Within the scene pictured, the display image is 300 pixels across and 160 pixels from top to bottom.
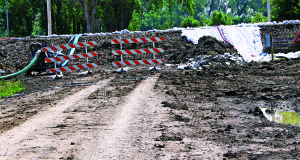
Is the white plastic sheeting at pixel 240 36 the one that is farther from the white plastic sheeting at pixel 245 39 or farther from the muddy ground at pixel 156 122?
the muddy ground at pixel 156 122

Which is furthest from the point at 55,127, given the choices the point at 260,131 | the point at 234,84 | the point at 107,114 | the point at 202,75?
the point at 202,75

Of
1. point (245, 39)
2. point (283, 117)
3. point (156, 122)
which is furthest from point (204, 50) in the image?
point (156, 122)

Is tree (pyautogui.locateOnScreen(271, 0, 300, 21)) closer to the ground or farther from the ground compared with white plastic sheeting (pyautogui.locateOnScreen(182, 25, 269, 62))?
farther from the ground

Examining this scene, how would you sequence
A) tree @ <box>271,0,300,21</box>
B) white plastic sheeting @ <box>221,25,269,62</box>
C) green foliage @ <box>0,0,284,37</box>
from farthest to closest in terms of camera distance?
green foliage @ <box>0,0,284,37</box>, tree @ <box>271,0,300,21</box>, white plastic sheeting @ <box>221,25,269,62</box>

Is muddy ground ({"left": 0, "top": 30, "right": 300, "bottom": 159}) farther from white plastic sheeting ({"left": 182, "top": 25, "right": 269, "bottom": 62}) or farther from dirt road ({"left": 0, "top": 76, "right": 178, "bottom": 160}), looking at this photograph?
white plastic sheeting ({"left": 182, "top": 25, "right": 269, "bottom": 62})

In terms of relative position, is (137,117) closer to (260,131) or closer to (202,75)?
(260,131)

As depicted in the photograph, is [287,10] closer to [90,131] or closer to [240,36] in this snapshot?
[240,36]

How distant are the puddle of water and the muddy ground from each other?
237mm

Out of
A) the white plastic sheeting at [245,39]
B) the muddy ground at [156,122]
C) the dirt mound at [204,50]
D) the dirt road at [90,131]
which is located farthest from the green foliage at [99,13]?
the dirt road at [90,131]

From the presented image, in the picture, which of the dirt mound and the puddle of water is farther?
the dirt mound

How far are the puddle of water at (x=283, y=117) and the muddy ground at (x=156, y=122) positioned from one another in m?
0.24

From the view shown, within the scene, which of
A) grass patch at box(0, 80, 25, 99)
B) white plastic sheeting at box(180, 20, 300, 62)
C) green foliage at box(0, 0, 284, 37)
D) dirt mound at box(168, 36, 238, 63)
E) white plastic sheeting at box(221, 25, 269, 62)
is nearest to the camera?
grass patch at box(0, 80, 25, 99)

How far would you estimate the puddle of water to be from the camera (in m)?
6.70

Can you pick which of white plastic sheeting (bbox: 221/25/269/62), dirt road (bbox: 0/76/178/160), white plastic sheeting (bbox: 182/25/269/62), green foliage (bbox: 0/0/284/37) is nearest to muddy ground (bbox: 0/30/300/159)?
dirt road (bbox: 0/76/178/160)
